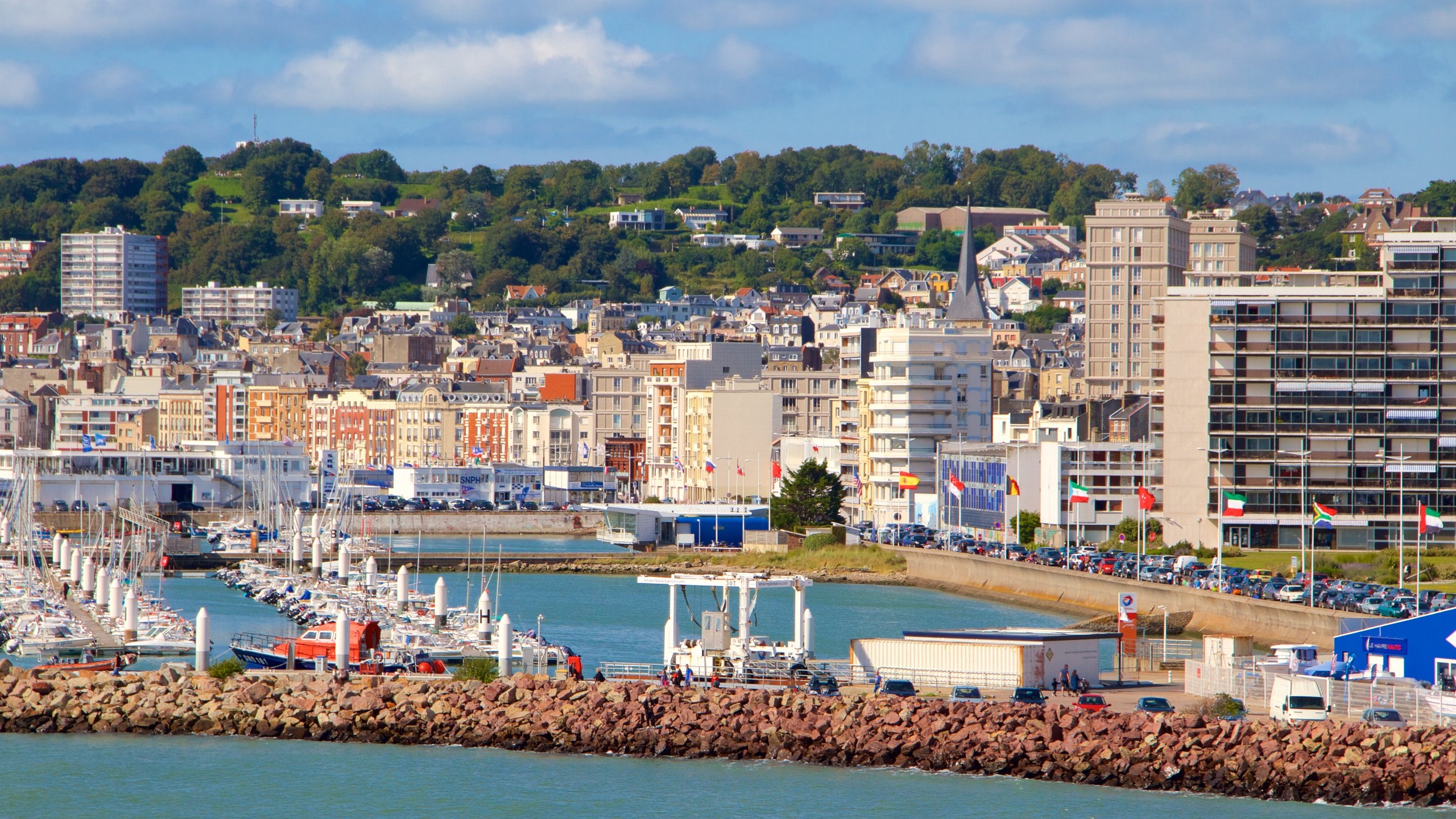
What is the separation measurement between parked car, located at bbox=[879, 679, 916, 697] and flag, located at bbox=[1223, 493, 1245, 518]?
2316cm

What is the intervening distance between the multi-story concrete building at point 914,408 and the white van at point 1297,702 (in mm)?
50603

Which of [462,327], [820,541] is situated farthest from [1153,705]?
[462,327]

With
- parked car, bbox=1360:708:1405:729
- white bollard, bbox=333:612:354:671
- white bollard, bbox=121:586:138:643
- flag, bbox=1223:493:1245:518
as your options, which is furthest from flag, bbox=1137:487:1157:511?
parked car, bbox=1360:708:1405:729

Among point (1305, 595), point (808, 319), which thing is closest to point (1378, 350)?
point (1305, 595)

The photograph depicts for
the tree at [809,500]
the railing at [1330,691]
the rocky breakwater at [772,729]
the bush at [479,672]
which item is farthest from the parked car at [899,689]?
the tree at [809,500]

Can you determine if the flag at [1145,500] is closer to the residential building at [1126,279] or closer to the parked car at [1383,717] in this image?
the parked car at [1383,717]

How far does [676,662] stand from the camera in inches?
1446

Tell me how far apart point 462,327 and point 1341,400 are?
446 ft

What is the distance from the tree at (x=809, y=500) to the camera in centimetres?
8281

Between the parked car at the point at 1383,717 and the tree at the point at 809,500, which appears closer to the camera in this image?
the parked car at the point at 1383,717

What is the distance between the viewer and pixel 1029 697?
3356cm

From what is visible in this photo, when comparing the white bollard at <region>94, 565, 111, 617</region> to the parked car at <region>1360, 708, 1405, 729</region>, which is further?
the white bollard at <region>94, 565, 111, 617</region>

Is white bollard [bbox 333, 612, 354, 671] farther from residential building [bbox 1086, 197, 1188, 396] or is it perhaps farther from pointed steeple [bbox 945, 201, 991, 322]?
pointed steeple [bbox 945, 201, 991, 322]

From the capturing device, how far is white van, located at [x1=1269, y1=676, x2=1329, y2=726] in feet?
104
